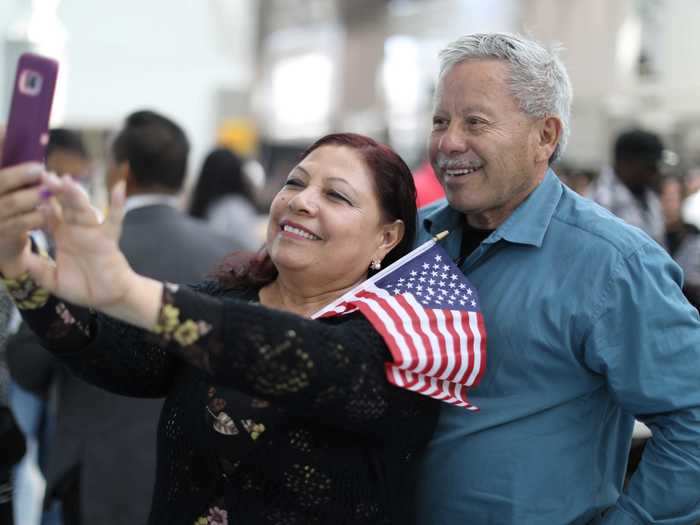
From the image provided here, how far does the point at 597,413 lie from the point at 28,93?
1510 millimetres

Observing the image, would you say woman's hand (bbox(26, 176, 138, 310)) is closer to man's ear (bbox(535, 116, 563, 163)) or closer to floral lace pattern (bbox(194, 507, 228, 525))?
floral lace pattern (bbox(194, 507, 228, 525))

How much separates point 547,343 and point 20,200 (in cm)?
123

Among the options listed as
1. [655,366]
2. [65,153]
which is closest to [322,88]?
[65,153]

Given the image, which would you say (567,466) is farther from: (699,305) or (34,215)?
(699,305)

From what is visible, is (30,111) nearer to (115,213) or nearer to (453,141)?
(115,213)

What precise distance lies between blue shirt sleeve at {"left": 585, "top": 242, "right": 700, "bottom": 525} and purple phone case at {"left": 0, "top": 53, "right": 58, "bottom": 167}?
4.23ft

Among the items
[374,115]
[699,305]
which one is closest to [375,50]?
[374,115]

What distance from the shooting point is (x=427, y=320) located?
196 centimetres

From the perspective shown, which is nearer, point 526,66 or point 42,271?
point 42,271

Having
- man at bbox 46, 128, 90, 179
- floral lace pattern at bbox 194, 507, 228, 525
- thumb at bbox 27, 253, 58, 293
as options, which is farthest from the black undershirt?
man at bbox 46, 128, 90, 179

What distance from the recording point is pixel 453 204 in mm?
2416

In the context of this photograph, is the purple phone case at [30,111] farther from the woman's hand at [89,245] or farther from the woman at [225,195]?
the woman at [225,195]

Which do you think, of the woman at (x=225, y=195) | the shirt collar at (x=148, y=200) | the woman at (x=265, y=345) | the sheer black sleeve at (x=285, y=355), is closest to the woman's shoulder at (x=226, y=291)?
the woman at (x=265, y=345)

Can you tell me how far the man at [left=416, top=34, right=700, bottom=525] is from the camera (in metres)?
2.12
